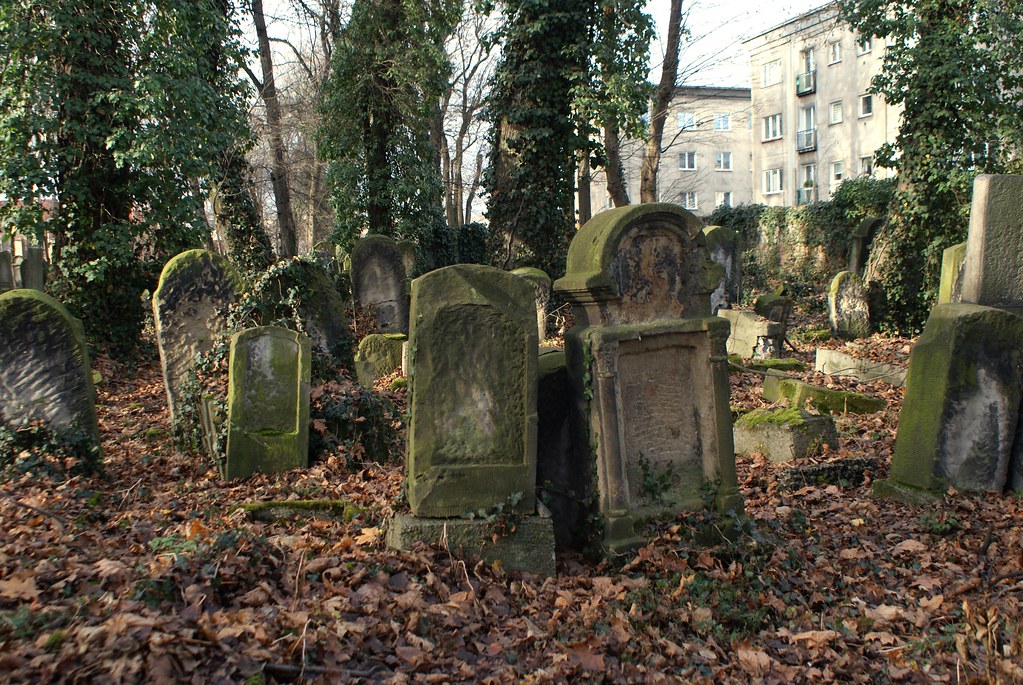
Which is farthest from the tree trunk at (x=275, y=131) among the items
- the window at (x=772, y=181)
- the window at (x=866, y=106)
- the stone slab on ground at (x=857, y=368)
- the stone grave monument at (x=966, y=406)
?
the window at (x=772, y=181)

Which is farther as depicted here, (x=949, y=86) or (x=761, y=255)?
(x=761, y=255)

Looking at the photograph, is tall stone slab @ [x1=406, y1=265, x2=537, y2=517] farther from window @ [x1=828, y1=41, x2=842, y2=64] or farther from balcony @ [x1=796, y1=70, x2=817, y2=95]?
balcony @ [x1=796, y1=70, x2=817, y2=95]

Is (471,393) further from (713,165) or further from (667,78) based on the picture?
(713,165)

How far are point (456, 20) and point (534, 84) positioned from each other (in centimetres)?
436

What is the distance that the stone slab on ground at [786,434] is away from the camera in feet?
27.2

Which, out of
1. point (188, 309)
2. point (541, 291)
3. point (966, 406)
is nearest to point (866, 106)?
point (541, 291)

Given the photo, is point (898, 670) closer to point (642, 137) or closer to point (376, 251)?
point (376, 251)

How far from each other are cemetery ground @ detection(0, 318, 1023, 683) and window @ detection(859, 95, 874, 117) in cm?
3143

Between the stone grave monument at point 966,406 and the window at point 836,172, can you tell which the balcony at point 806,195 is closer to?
the window at point 836,172

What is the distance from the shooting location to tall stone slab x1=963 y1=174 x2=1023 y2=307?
7.22 m

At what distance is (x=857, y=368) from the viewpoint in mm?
12258

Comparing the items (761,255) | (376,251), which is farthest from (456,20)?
(761,255)

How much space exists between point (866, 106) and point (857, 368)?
26.4 metres

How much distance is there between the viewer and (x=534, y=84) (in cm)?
1717
